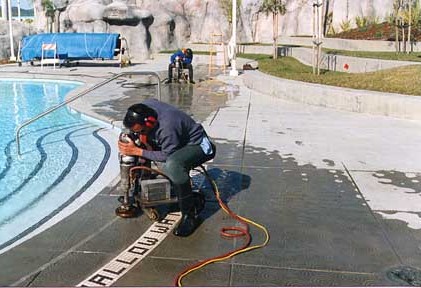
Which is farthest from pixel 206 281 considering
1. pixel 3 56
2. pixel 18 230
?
pixel 3 56

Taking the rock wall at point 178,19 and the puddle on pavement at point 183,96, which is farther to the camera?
the rock wall at point 178,19

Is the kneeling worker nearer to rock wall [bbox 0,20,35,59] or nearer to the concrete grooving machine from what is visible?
the concrete grooving machine

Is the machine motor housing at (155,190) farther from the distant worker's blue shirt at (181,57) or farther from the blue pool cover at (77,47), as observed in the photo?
the blue pool cover at (77,47)

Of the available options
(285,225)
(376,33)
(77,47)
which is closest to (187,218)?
(285,225)

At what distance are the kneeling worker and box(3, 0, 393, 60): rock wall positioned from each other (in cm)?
3025

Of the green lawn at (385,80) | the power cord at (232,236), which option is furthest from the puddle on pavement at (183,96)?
the power cord at (232,236)

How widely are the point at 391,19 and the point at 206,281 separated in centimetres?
2476

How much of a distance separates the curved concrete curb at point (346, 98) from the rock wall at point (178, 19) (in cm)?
2056

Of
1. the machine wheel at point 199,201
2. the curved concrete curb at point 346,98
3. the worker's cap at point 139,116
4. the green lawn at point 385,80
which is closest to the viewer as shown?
the worker's cap at point 139,116

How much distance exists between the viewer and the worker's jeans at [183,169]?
4867 millimetres

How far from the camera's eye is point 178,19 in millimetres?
38969

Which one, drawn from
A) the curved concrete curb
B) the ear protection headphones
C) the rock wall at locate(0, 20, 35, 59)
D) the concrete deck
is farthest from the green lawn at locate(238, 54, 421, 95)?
the rock wall at locate(0, 20, 35, 59)

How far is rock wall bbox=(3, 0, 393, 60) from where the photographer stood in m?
34.6

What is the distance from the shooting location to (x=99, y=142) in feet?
31.3
